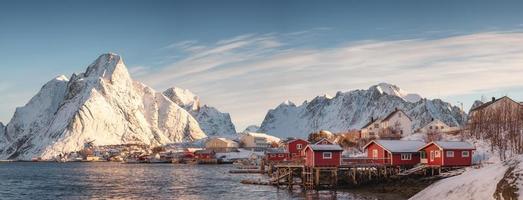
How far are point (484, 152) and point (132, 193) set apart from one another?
48.3 metres

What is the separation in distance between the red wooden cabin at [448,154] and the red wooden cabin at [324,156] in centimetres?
1115

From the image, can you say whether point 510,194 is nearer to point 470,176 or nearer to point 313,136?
point 470,176

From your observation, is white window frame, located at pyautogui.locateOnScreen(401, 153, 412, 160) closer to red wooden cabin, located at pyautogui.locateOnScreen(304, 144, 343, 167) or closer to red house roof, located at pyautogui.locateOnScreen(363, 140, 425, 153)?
red house roof, located at pyautogui.locateOnScreen(363, 140, 425, 153)

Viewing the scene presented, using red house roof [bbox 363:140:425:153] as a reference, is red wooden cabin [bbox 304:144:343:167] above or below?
below

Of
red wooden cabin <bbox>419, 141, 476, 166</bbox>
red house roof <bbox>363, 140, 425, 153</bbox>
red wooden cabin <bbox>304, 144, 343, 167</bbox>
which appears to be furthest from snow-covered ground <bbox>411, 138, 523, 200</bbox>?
red house roof <bbox>363, 140, 425, 153</bbox>

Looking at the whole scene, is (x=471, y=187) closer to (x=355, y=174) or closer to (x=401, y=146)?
(x=355, y=174)

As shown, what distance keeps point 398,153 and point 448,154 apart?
717 cm

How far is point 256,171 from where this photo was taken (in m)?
127

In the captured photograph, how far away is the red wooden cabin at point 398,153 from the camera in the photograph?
3049 inches

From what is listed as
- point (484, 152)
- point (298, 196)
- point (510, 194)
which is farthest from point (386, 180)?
point (510, 194)

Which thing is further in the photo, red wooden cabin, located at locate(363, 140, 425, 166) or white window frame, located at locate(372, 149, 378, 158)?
white window frame, located at locate(372, 149, 378, 158)

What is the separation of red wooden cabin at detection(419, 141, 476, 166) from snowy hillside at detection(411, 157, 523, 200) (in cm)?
2551

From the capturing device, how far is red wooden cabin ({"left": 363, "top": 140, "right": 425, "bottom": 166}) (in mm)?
77438

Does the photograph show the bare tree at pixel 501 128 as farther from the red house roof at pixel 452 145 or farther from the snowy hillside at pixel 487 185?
the snowy hillside at pixel 487 185
